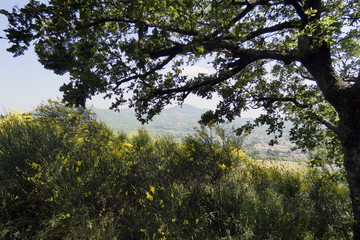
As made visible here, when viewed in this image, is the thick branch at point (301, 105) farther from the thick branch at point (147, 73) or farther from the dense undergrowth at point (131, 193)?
the thick branch at point (147, 73)

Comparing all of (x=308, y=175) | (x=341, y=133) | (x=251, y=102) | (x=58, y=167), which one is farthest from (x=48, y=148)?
(x=308, y=175)

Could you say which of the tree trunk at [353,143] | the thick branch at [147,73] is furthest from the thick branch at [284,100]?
the thick branch at [147,73]

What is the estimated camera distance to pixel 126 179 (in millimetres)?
4684

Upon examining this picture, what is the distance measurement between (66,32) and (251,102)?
15.3 ft

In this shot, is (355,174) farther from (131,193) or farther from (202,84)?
(131,193)

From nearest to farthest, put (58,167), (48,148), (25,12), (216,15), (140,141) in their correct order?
1. (25,12)
2. (216,15)
3. (58,167)
4. (48,148)
5. (140,141)

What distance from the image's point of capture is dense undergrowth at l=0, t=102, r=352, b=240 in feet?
11.6

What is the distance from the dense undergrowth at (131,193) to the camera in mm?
3531

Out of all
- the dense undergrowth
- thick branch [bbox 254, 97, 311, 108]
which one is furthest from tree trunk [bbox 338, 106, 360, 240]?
thick branch [bbox 254, 97, 311, 108]

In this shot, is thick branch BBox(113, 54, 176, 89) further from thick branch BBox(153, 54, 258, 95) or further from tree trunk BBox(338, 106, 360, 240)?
tree trunk BBox(338, 106, 360, 240)

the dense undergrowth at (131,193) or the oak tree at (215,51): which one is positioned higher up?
the oak tree at (215,51)

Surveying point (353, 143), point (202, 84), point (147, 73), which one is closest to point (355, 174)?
point (353, 143)

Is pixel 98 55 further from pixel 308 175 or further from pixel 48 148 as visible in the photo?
pixel 308 175

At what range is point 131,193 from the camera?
4.62 metres
